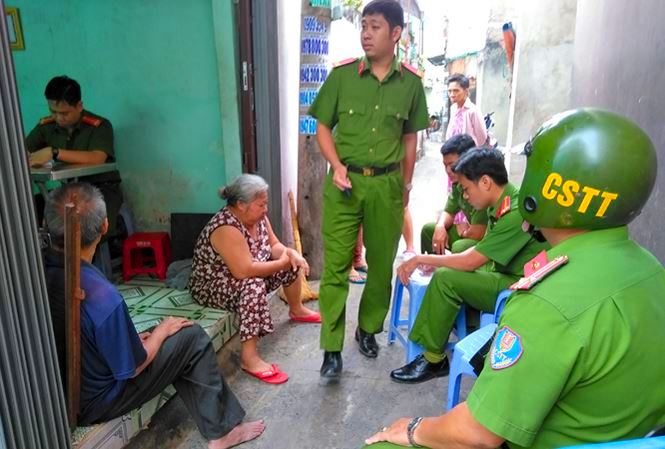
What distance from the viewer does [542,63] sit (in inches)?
230

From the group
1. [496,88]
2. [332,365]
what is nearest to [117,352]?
[332,365]

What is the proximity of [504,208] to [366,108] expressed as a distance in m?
0.97

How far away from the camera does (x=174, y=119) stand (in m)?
3.95

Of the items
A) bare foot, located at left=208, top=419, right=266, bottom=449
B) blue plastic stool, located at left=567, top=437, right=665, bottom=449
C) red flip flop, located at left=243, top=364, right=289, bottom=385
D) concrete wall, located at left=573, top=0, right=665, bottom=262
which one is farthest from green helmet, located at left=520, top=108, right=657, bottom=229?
red flip flop, located at left=243, top=364, right=289, bottom=385

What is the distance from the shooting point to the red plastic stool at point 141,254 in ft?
12.7

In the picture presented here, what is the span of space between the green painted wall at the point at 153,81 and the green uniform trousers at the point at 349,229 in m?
A: 1.29

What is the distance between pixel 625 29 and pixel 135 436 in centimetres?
370

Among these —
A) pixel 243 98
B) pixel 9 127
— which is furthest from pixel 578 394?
pixel 243 98

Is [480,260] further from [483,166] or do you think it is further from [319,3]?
[319,3]

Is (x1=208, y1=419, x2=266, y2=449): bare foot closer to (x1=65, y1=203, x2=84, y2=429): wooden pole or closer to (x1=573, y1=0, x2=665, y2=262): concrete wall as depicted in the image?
(x1=65, y1=203, x2=84, y2=429): wooden pole

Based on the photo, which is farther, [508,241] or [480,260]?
[480,260]

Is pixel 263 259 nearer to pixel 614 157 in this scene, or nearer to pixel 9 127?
pixel 9 127

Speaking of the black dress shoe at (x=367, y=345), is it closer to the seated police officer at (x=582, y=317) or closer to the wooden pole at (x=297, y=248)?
the wooden pole at (x=297, y=248)

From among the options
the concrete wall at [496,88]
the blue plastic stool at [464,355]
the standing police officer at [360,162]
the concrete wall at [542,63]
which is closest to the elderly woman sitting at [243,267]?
the standing police officer at [360,162]
